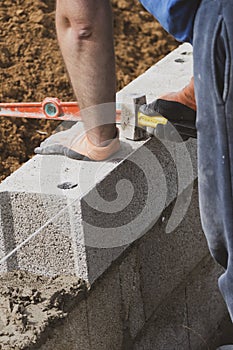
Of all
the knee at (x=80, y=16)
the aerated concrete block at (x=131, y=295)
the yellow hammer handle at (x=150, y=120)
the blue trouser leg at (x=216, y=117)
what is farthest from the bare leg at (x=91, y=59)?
the blue trouser leg at (x=216, y=117)

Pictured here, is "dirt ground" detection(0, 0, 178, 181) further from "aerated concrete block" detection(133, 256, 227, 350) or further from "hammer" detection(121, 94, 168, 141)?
"aerated concrete block" detection(133, 256, 227, 350)

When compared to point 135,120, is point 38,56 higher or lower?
lower

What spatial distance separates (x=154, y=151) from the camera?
338 cm

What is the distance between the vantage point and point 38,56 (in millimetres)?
4562

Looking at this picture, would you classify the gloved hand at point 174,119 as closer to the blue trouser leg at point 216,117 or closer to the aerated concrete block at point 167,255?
the aerated concrete block at point 167,255

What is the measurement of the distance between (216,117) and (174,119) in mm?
882

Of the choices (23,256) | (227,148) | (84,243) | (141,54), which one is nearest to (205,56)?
(227,148)

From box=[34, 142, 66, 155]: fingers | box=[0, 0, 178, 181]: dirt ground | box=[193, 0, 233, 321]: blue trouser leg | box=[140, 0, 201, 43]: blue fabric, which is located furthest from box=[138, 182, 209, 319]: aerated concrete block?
box=[140, 0, 201, 43]: blue fabric

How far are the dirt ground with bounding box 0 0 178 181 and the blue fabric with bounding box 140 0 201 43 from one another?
1576mm

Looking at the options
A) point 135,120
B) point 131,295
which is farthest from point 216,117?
point 131,295

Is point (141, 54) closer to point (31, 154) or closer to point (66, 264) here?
point (31, 154)

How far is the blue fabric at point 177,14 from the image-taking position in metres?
2.38

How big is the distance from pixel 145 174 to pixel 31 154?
92 centimetres

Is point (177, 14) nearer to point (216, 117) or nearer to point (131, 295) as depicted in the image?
point (216, 117)
